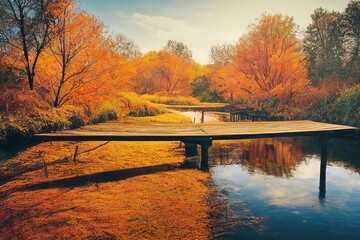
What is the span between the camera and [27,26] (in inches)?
590

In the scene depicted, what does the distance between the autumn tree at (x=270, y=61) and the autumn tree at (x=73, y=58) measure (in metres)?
18.2

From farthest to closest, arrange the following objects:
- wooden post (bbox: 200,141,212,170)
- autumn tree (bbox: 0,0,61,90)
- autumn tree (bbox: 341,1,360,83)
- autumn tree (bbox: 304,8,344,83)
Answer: autumn tree (bbox: 304,8,344,83), autumn tree (bbox: 341,1,360,83), autumn tree (bbox: 0,0,61,90), wooden post (bbox: 200,141,212,170)

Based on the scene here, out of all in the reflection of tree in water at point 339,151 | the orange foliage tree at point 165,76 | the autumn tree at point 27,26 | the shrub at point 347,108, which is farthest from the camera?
the orange foliage tree at point 165,76

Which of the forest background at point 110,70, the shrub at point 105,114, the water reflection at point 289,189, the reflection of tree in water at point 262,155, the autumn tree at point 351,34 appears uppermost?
the autumn tree at point 351,34

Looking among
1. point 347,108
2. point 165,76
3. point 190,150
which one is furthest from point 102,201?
point 165,76

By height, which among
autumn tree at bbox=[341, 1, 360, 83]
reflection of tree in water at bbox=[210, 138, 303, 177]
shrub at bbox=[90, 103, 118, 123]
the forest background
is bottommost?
reflection of tree in water at bbox=[210, 138, 303, 177]

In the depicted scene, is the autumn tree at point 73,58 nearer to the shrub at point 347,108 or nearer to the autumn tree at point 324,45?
the shrub at point 347,108

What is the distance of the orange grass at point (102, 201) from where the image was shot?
609cm

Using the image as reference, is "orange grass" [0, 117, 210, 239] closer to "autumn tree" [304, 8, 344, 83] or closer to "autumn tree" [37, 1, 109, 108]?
"autumn tree" [37, 1, 109, 108]

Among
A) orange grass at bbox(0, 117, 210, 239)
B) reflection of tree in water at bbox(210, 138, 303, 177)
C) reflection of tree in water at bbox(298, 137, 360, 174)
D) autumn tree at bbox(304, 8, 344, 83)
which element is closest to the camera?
orange grass at bbox(0, 117, 210, 239)

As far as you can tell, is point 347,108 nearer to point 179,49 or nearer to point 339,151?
point 339,151

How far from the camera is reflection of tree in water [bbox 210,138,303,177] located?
37.6 feet

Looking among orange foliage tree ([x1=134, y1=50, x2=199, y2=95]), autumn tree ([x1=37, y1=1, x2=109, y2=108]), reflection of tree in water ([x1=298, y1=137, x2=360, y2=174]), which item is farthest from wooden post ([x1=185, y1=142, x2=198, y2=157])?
orange foliage tree ([x1=134, y1=50, x2=199, y2=95])

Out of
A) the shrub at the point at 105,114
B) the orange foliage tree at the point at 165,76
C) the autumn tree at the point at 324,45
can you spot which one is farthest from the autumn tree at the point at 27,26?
the orange foliage tree at the point at 165,76
